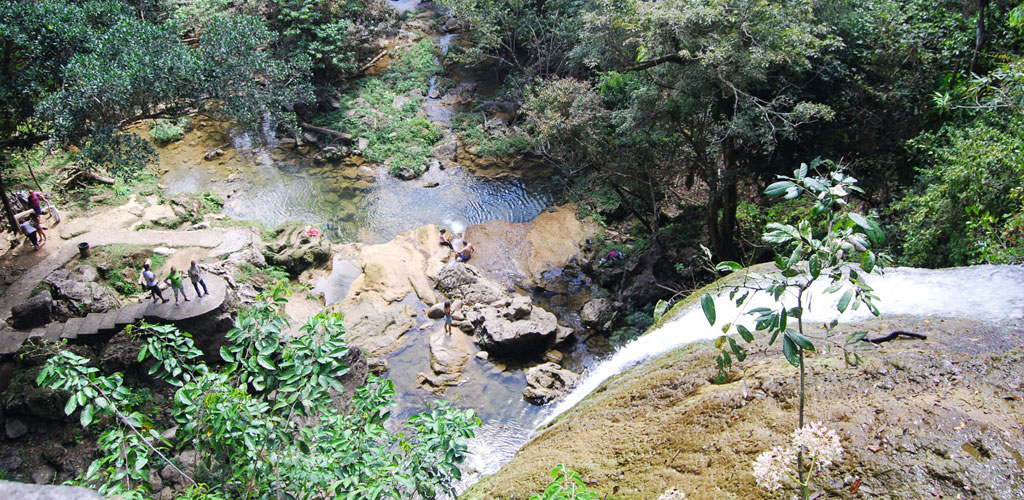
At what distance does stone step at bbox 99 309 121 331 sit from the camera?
9.56 meters

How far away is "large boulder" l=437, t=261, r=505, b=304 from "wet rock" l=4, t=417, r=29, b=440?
886 centimetres

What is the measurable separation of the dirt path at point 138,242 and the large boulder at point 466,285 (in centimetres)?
555

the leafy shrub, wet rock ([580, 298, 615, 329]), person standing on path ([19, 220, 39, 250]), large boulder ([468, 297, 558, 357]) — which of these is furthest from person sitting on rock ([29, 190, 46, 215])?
wet rock ([580, 298, 615, 329])

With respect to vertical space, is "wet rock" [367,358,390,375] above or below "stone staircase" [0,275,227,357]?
below

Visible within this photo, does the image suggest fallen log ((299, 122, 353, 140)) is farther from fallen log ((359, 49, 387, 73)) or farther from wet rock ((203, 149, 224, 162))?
fallen log ((359, 49, 387, 73))

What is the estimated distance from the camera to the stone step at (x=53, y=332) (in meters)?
9.39

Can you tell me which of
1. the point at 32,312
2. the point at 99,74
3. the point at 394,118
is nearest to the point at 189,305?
the point at 32,312

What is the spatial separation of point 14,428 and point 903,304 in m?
13.6

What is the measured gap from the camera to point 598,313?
42.7 ft

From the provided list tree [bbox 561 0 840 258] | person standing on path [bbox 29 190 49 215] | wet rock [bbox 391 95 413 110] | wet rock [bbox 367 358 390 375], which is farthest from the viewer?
wet rock [bbox 391 95 413 110]

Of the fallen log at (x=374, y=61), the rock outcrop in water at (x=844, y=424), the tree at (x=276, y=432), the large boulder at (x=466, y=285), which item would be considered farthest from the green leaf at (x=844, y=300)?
the fallen log at (x=374, y=61)

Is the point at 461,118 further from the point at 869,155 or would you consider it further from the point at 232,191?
the point at 869,155

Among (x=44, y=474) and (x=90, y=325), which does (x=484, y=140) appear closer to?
(x=90, y=325)

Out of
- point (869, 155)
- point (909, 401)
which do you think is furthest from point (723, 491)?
point (869, 155)
